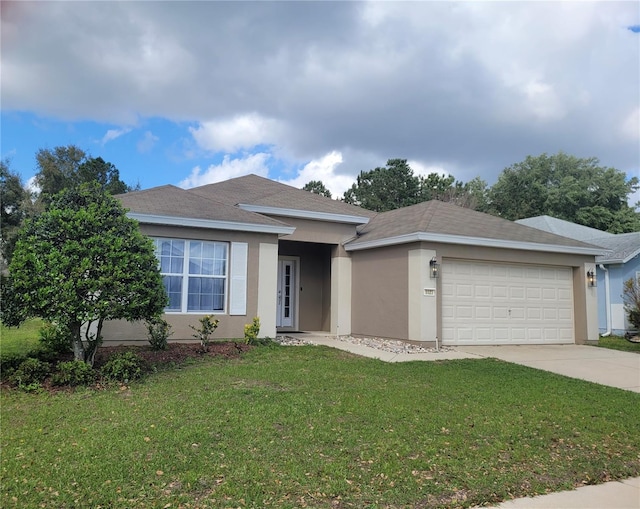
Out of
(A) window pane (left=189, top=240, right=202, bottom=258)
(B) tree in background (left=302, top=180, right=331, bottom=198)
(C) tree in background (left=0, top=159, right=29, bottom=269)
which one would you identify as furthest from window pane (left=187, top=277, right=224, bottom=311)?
(B) tree in background (left=302, top=180, right=331, bottom=198)

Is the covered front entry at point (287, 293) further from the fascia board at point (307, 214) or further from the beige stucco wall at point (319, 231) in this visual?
the fascia board at point (307, 214)

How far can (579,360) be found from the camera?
10.4 m

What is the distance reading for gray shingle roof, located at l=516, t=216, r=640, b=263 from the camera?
16.4 metres

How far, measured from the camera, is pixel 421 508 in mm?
3354

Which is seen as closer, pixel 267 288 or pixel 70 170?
pixel 267 288

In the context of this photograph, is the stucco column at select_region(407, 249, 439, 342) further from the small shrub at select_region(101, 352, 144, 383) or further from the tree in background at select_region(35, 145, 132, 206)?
the tree in background at select_region(35, 145, 132, 206)

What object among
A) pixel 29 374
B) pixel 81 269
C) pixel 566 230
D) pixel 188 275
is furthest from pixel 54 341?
pixel 566 230

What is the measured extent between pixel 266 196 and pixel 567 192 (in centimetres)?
2858

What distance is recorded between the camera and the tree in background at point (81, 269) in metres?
6.37

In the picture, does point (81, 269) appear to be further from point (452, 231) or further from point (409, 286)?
point (452, 231)

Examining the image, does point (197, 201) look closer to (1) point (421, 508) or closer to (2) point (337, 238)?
(2) point (337, 238)

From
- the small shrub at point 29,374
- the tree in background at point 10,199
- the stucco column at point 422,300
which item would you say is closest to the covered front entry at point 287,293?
the stucco column at point 422,300

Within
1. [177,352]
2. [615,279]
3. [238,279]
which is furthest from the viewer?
[615,279]

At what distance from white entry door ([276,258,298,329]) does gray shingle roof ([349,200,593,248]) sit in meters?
2.19
